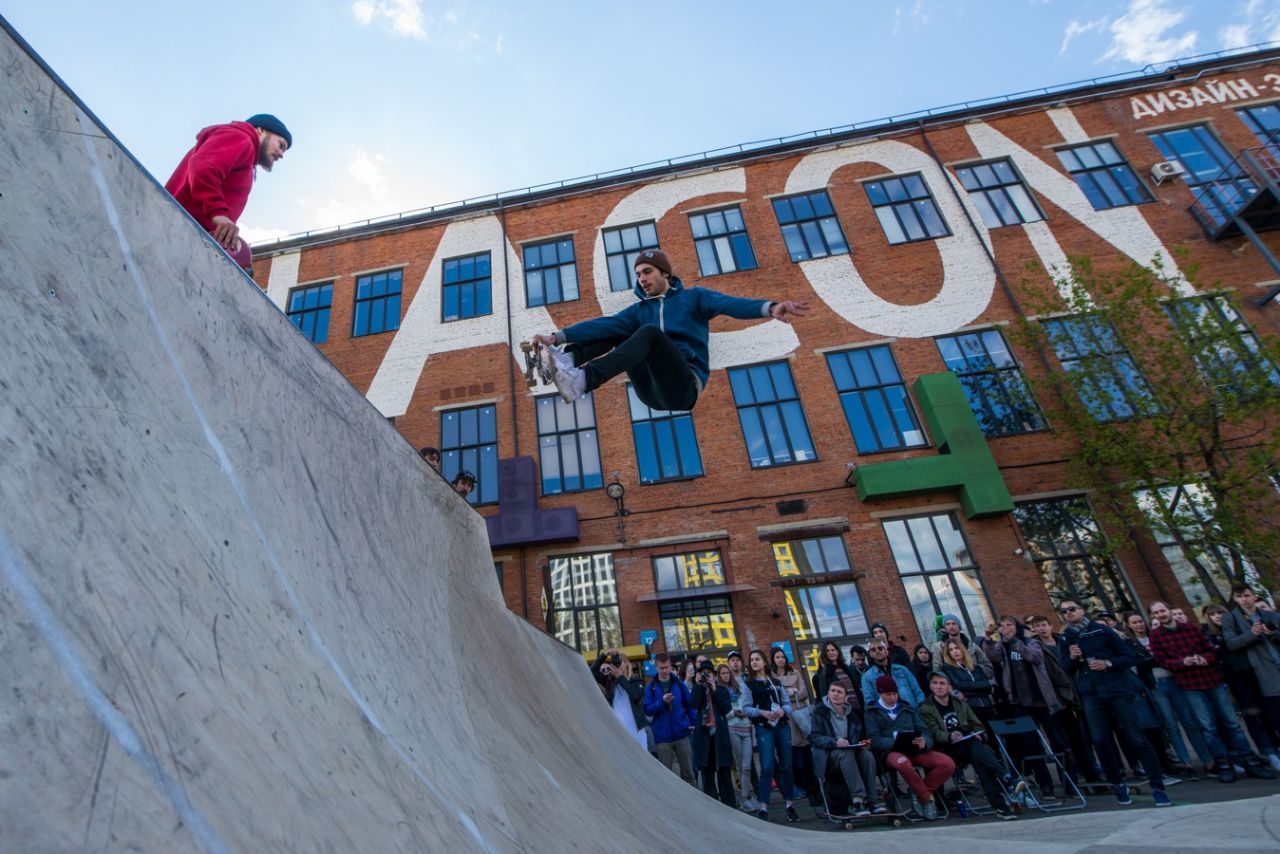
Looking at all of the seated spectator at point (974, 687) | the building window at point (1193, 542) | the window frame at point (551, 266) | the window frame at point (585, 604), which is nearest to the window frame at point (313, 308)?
the window frame at point (551, 266)

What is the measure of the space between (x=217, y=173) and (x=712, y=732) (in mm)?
6961

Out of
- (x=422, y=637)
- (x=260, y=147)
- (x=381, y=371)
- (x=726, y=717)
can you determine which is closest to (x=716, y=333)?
(x=381, y=371)

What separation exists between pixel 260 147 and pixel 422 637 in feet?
10.6

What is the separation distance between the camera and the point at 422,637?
81.8 inches

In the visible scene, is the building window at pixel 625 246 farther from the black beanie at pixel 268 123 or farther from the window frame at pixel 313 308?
the black beanie at pixel 268 123

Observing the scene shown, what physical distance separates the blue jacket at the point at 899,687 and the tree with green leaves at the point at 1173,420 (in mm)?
7374

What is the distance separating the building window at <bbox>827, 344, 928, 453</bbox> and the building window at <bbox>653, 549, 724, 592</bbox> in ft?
13.3

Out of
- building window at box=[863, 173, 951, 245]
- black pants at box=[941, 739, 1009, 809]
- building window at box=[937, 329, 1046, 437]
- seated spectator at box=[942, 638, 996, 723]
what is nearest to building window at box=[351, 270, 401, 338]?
building window at box=[863, 173, 951, 245]

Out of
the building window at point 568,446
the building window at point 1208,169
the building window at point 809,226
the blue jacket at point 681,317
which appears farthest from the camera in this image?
the building window at point 809,226

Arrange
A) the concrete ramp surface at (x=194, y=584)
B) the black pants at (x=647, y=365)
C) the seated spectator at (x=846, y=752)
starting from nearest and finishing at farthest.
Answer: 1. the concrete ramp surface at (x=194, y=584)
2. the black pants at (x=647, y=365)
3. the seated spectator at (x=846, y=752)

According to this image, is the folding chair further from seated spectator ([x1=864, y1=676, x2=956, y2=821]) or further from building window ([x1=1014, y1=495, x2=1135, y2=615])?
building window ([x1=1014, y1=495, x2=1135, y2=615])

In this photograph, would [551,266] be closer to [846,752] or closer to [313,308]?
[313,308]

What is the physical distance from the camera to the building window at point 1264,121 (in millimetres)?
16031

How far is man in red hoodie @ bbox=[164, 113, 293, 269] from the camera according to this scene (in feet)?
10.7
